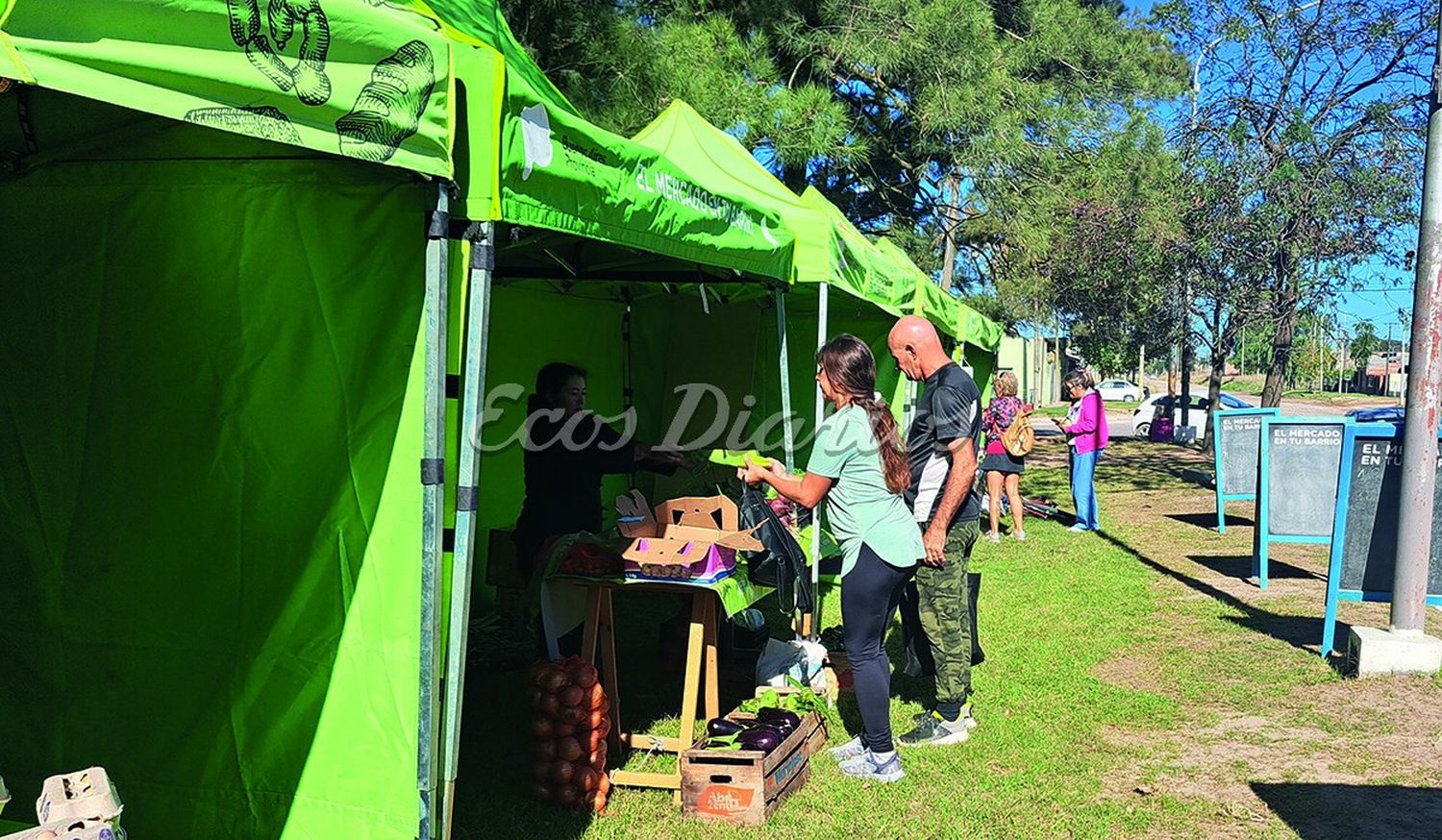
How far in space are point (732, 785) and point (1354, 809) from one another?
2.48 meters

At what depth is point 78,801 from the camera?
230 cm

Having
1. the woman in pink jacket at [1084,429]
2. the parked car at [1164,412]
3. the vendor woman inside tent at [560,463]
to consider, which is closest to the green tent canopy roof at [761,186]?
the vendor woman inside tent at [560,463]

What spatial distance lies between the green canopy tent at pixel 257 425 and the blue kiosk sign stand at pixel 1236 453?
9351mm

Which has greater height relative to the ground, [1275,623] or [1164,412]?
[1164,412]

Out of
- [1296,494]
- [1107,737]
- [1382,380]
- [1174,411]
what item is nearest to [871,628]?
[1107,737]

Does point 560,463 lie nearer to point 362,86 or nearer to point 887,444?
point 887,444

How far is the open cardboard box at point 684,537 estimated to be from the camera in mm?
4809

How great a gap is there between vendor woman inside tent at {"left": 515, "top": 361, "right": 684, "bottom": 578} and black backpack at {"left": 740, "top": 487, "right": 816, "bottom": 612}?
0.84 metres

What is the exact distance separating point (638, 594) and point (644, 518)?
344cm

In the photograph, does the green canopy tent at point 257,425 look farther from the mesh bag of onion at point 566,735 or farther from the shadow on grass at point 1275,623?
the shadow on grass at point 1275,623

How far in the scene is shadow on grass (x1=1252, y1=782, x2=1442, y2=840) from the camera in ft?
14.3

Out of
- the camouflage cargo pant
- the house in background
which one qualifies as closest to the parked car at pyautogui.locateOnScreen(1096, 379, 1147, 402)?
the house in background

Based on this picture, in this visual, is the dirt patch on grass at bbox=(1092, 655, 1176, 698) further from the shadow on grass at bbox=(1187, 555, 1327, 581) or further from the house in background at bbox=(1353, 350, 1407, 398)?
the house in background at bbox=(1353, 350, 1407, 398)

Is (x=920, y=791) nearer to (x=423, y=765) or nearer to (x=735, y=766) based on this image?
(x=735, y=766)
